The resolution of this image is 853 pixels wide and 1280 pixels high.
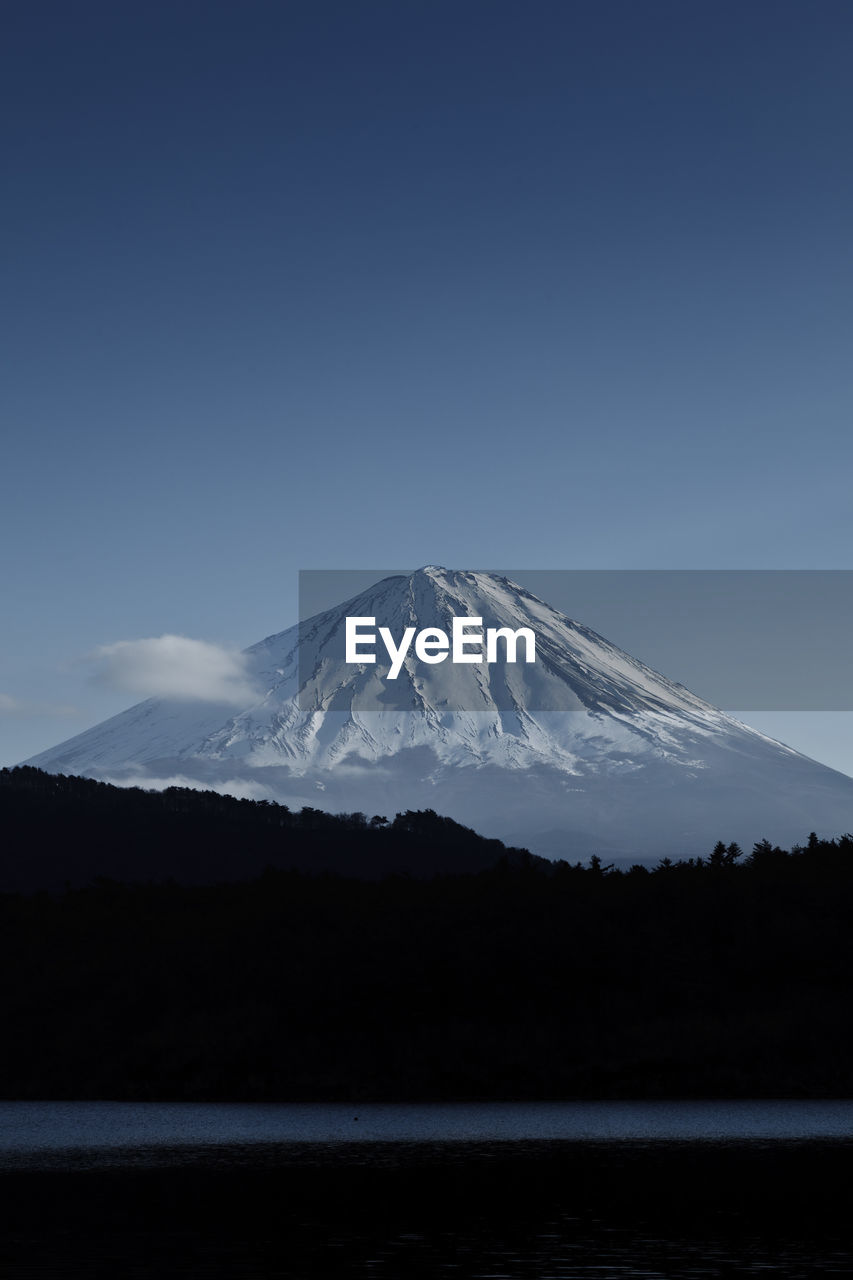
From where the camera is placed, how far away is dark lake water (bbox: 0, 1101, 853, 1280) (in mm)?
30828

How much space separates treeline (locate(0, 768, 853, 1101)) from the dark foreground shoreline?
4340 centimetres

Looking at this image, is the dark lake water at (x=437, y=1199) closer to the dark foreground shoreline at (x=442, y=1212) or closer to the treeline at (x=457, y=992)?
the dark foreground shoreline at (x=442, y=1212)

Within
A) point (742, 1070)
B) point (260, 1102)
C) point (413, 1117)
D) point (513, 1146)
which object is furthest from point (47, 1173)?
point (742, 1070)

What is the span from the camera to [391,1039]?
10300 cm

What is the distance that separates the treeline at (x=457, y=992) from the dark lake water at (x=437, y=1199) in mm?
27922

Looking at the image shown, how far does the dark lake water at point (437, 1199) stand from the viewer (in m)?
30.8

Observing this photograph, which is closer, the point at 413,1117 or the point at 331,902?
the point at 413,1117

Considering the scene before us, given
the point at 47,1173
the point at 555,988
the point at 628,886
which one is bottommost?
the point at 47,1173

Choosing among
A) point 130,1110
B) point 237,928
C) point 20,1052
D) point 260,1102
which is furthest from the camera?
point 237,928

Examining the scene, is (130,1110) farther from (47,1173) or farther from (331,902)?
(331,902)

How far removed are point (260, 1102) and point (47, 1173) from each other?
44.9 meters

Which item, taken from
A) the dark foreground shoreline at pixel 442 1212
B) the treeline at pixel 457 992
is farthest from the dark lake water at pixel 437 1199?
the treeline at pixel 457 992

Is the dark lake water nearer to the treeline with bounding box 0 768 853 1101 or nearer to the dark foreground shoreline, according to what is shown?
the dark foreground shoreline

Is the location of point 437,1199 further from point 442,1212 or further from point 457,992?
point 457,992
